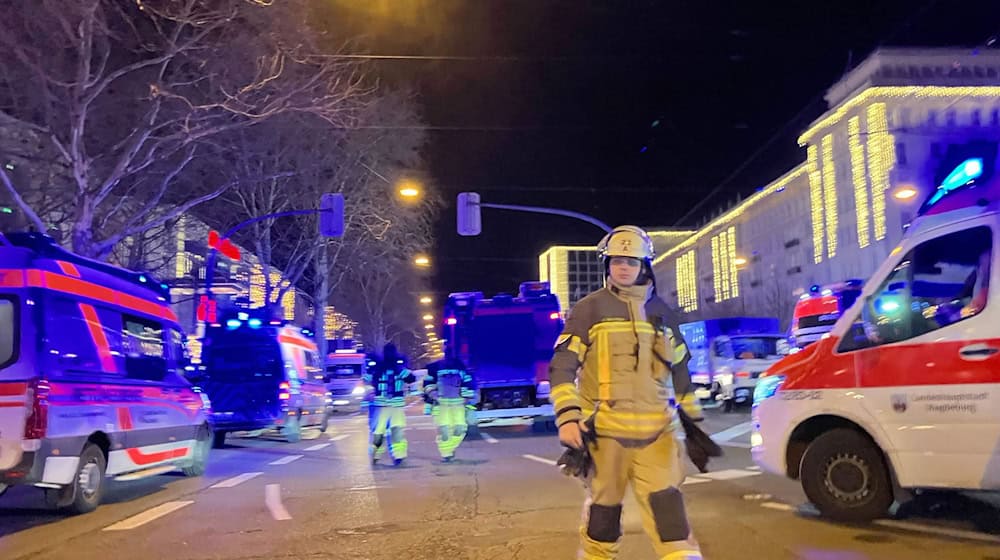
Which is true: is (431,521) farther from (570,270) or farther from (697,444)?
(570,270)

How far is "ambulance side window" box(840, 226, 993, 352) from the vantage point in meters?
5.92

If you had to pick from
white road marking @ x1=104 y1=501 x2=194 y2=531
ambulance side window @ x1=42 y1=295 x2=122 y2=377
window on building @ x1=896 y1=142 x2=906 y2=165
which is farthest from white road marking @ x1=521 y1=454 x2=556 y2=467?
window on building @ x1=896 y1=142 x2=906 y2=165

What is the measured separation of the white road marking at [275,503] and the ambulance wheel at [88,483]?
5.51ft

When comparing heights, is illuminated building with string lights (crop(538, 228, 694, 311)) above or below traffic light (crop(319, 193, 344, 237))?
above

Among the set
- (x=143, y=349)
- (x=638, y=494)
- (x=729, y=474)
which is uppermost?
(x=143, y=349)

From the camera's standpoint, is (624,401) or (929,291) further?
(929,291)

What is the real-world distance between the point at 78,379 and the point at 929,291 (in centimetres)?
773

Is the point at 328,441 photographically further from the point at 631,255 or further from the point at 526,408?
the point at 631,255

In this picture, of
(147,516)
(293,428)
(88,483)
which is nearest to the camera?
(147,516)

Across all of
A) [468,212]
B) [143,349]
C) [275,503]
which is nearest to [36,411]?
[275,503]

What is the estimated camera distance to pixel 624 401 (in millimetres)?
3779

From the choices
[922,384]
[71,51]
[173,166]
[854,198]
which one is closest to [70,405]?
[922,384]

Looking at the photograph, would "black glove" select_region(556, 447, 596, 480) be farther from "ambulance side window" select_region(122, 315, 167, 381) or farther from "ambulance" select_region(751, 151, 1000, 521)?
"ambulance side window" select_region(122, 315, 167, 381)

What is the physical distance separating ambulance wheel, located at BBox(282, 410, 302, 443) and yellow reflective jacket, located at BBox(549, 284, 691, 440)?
12.7 meters
